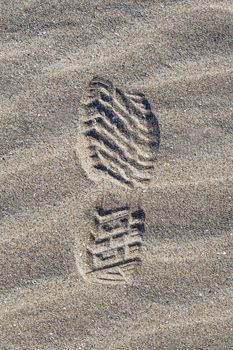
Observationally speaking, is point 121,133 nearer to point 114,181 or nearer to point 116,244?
point 114,181

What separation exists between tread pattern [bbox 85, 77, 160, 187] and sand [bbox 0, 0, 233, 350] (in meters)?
0.02

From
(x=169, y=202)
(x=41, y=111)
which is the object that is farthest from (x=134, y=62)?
(x=169, y=202)

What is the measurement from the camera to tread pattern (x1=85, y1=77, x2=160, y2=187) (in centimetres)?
179

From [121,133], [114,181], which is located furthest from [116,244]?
[121,133]

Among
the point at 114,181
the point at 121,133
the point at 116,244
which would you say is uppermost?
the point at 121,133

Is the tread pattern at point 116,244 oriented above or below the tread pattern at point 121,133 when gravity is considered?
below

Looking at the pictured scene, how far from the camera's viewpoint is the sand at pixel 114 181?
5.85 ft

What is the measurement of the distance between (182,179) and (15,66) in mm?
601

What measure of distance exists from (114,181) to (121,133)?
15 centimetres

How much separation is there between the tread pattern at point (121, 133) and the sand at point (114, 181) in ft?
0.07

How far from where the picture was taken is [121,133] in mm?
1796

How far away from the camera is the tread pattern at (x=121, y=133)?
70.6 inches

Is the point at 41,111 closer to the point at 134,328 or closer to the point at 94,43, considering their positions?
the point at 94,43

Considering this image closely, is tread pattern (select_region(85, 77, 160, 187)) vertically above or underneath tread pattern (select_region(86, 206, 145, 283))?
above
